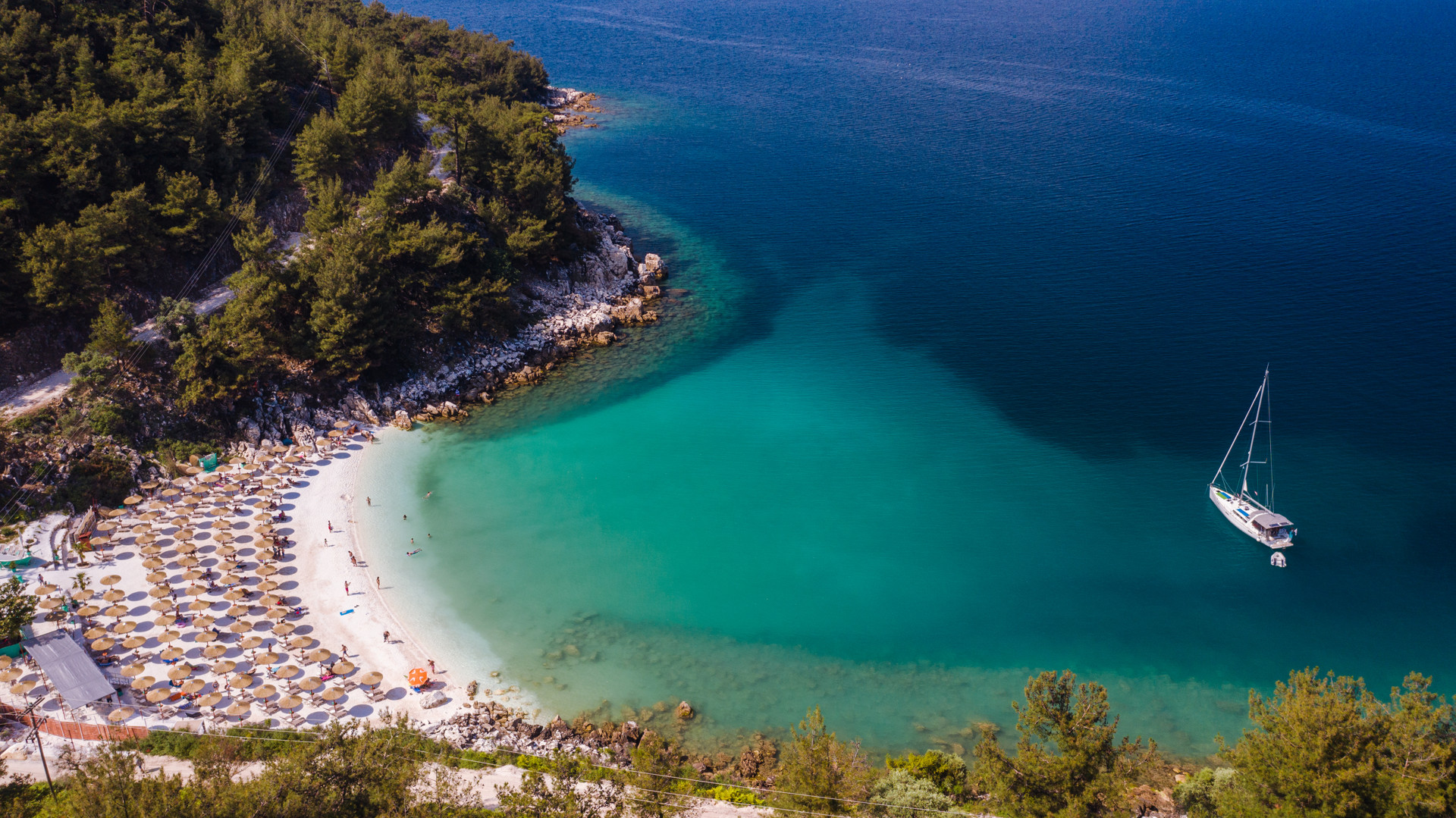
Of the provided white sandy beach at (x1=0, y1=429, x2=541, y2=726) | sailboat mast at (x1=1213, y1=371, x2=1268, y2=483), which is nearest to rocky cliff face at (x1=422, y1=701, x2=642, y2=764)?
white sandy beach at (x1=0, y1=429, x2=541, y2=726)

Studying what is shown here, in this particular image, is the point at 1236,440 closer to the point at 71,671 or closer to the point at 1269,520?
the point at 1269,520

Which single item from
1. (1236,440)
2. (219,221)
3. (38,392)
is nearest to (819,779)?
(1236,440)

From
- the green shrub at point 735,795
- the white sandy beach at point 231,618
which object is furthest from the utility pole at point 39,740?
the green shrub at point 735,795

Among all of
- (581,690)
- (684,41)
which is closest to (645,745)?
(581,690)

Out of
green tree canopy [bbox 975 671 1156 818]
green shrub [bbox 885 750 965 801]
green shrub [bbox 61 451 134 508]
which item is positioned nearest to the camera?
green tree canopy [bbox 975 671 1156 818]

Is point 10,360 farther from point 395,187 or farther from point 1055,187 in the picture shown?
point 1055,187

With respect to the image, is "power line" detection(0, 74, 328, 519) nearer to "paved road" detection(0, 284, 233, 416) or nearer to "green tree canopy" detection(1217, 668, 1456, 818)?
"paved road" detection(0, 284, 233, 416)
